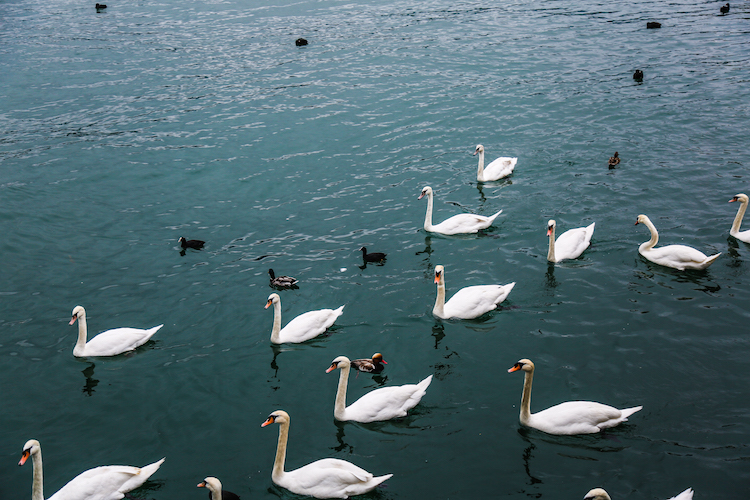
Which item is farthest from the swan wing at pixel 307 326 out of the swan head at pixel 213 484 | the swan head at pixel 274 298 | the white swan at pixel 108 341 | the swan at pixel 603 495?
the swan at pixel 603 495

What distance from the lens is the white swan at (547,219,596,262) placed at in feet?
47.1

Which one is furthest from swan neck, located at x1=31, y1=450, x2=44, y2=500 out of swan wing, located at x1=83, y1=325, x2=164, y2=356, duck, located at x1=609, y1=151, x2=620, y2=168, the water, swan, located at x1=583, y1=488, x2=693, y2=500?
duck, located at x1=609, y1=151, x2=620, y2=168

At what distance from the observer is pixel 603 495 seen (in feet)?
25.4

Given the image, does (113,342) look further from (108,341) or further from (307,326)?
(307,326)

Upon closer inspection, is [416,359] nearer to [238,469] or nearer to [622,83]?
[238,469]

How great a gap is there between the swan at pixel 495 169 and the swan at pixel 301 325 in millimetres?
8279

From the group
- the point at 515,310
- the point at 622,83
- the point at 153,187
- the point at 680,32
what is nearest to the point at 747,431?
the point at 515,310

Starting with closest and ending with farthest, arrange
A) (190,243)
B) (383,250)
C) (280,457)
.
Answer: (280,457), (383,250), (190,243)

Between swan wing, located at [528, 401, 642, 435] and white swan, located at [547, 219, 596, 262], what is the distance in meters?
5.37

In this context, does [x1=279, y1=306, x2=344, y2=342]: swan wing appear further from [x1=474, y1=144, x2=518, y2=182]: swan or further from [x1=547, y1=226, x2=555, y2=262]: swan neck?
[x1=474, y1=144, x2=518, y2=182]: swan

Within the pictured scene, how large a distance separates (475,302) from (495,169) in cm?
708

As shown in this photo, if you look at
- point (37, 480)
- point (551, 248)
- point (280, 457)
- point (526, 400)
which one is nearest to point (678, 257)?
point (551, 248)

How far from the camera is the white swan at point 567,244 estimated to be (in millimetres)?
14359

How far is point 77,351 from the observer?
40.4ft
